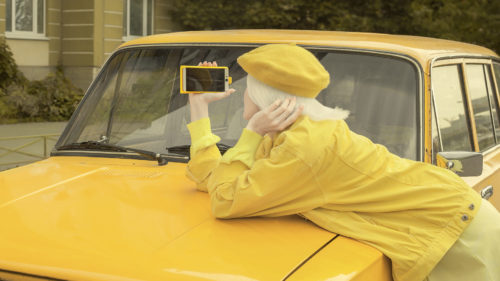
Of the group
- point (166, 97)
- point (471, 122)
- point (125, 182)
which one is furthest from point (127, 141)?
point (471, 122)

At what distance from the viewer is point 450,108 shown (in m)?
3.93

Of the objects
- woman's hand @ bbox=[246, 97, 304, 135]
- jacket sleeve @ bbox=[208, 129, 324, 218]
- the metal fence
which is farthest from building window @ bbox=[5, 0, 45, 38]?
woman's hand @ bbox=[246, 97, 304, 135]

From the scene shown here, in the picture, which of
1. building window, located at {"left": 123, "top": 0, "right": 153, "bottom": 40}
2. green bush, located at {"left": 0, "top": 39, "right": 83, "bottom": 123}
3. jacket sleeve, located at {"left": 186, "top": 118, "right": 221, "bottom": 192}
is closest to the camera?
jacket sleeve, located at {"left": 186, "top": 118, "right": 221, "bottom": 192}

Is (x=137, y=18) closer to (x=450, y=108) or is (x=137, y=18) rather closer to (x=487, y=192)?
(x=450, y=108)

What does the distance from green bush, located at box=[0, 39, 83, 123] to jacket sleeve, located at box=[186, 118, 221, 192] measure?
15487 mm

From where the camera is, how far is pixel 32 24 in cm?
2234

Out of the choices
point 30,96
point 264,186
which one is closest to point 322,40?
point 264,186

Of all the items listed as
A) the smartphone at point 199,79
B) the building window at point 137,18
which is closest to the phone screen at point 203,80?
the smartphone at point 199,79

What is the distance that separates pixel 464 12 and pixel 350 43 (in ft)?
65.0

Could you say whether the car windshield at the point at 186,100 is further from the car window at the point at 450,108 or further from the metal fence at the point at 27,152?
the metal fence at the point at 27,152

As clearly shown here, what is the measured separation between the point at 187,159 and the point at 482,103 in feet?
6.92

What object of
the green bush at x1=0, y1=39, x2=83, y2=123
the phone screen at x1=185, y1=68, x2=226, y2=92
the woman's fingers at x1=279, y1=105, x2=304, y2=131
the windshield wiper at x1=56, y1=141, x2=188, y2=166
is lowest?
the green bush at x1=0, y1=39, x2=83, y2=123

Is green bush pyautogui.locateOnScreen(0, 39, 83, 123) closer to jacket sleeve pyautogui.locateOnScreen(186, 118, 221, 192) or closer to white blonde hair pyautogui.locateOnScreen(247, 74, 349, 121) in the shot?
jacket sleeve pyautogui.locateOnScreen(186, 118, 221, 192)

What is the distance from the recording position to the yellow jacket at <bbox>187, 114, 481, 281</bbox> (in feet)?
8.55
